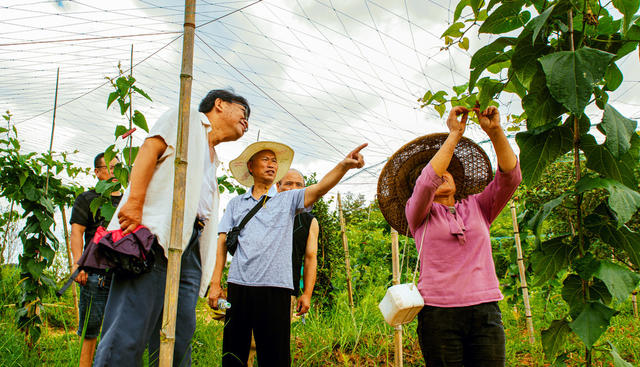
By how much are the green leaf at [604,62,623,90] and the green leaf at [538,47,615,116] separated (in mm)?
235

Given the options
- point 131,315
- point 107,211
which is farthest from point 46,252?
point 131,315

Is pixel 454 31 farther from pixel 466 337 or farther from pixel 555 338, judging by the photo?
pixel 466 337

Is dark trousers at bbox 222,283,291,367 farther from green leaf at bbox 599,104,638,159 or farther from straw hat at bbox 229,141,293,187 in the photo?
green leaf at bbox 599,104,638,159

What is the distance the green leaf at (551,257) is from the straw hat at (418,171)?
1.04 meters

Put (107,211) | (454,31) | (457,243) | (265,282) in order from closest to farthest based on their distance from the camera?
(454,31) < (457,243) < (265,282) < (107,211)

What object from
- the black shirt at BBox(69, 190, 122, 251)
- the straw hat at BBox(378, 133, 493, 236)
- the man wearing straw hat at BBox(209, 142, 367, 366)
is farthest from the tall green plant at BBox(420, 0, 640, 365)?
the black shirt at BBox(69, 190, 122, 251)

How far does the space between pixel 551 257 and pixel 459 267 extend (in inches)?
27.4

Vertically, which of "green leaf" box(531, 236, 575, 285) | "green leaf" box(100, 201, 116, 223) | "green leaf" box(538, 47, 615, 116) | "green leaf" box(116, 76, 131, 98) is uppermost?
"green leaf" box(116, 76, 131, 98)

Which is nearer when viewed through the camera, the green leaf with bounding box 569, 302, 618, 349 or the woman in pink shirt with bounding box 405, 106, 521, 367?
the green leaf with bounding box 569, 302, 618, 349

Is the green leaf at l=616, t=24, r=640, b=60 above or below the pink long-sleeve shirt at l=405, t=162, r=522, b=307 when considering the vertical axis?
above

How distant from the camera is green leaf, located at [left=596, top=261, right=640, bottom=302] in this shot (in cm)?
96

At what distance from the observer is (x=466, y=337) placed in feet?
5.83

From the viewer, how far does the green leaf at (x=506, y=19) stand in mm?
1128

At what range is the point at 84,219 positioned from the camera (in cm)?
300
